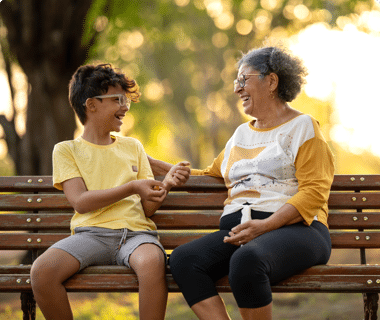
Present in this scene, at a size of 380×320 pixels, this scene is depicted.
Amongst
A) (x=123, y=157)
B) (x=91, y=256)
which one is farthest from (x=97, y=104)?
(x=91, y=256)

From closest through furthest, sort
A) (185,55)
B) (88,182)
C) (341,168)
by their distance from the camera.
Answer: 1. (88,182)
2. (185,55)
3. (341,168)

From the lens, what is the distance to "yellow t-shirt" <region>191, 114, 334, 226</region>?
2645 millimetres

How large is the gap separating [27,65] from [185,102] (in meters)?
14.8

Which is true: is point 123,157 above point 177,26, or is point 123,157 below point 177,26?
below

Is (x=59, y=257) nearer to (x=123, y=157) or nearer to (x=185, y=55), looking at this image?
(x=123, y=157)

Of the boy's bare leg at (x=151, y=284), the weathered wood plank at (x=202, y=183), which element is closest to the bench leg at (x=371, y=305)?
the weathered wood plank at (x=202, y=183)

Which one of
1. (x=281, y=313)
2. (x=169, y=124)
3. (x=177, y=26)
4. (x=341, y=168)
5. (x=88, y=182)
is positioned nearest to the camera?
(x=88, y=182)

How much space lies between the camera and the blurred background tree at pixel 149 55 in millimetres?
5887

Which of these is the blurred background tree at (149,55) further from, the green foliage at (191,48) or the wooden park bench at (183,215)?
the wooden park bench at (183,215)

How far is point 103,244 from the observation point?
2777mm

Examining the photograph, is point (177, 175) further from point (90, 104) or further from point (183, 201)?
point (90, 104)

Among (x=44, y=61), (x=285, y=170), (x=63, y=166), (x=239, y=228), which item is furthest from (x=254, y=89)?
(x=44, y=61)

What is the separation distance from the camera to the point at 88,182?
9.54ft

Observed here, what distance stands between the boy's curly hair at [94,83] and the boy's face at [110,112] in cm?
5
